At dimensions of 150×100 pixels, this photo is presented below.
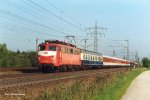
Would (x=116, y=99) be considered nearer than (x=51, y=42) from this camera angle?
Yes

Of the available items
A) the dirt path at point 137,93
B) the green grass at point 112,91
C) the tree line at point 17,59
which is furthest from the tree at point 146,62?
the green grass at point 112,91

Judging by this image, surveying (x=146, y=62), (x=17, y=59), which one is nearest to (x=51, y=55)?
(x=17, y=59)

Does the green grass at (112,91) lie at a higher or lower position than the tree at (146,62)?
lower

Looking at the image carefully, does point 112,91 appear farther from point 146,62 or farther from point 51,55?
point 146,62

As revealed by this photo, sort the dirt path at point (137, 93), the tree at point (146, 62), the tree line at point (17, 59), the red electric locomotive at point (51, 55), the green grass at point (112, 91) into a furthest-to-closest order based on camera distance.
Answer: the tree at point (146, 62) < the tree line at point (17, 59) < the red electric locomotive at point (51, 55) < the dirt path at point (137, 93) < the green grass at point (112, 91)

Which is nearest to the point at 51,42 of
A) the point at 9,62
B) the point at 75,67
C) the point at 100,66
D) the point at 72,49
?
the point at 72,49

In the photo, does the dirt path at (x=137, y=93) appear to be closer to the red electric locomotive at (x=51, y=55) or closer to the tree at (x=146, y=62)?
the red electric locomotive at (x=51, y=55)

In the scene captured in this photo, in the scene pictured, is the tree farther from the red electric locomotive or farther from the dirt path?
the dirt path

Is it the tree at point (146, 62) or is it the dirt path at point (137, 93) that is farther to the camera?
the tree at point (146, 62)

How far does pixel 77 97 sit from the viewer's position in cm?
1431

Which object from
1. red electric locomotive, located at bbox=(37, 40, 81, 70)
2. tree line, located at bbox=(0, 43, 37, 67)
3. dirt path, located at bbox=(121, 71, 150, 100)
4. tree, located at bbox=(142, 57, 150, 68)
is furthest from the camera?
tree, located at bbox=(142, 57, 150, 68)

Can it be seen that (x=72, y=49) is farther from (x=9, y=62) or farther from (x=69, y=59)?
(x=9, y=62)

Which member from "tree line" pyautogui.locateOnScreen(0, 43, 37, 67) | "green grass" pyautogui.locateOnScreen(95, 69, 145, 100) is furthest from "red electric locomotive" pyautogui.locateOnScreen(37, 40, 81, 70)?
"green grass" pyautogui.locateOnScreen(95, 69, 145, 100)

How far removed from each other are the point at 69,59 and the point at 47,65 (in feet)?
18.2
